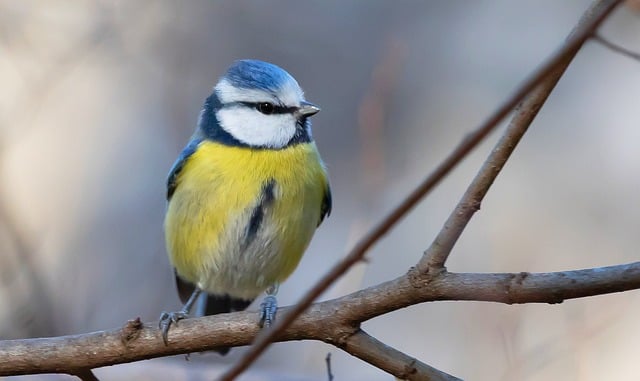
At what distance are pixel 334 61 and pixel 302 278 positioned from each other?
1.34 m

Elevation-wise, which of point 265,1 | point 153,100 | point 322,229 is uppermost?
point 265,1

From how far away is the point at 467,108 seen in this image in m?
4.71

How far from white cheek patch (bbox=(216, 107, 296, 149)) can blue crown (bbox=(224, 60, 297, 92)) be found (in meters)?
0.07

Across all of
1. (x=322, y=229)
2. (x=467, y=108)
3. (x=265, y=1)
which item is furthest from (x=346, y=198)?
(x=265, y=1)

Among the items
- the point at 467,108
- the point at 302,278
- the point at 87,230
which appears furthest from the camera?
the point at 467,108

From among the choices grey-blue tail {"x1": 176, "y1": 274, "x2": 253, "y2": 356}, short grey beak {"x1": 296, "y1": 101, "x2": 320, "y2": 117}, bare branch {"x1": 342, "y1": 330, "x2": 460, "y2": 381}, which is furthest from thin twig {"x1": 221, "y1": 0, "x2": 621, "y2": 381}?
grey-blue tail {"x1": 176, "y1": 274, "x2": 253, "y2": 356}

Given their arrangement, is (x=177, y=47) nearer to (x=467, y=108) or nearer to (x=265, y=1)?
(x=265, y=1)

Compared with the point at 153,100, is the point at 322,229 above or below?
below

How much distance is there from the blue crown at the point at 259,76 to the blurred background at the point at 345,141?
1.21 meters

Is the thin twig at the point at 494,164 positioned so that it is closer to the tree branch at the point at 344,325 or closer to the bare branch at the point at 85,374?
the tree branch at the point at 344,325

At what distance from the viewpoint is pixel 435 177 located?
87 centimetres

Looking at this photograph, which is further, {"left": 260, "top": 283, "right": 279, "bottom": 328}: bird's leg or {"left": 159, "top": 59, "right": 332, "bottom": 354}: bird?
{"left": 159, "top": 59, "right": 332, "bottom": 354}: bird

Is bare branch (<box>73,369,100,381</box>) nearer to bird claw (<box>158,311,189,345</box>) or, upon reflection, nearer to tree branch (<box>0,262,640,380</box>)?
tree branch (<box>0,262,640,380</box>)

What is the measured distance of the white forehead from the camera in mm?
2264
